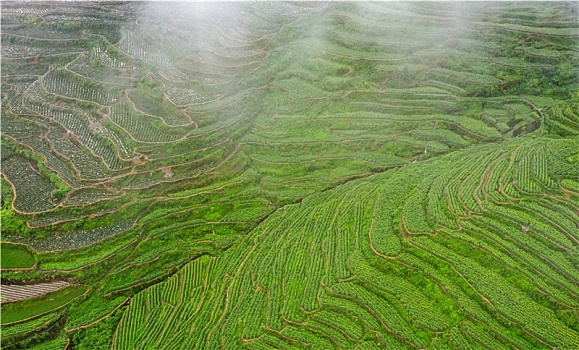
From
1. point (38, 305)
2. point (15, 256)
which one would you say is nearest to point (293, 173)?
point (38, 305)

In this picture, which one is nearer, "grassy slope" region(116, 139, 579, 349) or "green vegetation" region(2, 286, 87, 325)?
"grassy slope" region(116, 139, 579, 349)

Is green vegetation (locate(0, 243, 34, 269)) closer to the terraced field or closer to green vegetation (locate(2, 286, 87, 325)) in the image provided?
the terraced field

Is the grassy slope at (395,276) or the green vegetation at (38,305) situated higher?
the grassy slope at (395,276)

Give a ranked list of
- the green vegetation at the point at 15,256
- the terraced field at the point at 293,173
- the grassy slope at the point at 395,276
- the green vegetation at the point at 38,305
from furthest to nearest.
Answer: the green vegetation at the point at 15,256 < the green vegetation at the point at 38,305 < the terraced field at the point at 293,173 < the grassy slope at the point at 395,276

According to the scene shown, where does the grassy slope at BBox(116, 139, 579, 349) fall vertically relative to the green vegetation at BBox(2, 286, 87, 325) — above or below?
above

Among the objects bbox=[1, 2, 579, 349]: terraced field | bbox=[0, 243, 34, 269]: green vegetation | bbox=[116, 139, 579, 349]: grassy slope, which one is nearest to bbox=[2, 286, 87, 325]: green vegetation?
bbox=[1, 2, 579, 349]: terraced field

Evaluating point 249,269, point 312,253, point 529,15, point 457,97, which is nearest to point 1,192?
point 249,269

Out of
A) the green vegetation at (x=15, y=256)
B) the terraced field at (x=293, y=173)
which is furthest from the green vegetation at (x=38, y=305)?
the green vegetation at (x=15, y=256)

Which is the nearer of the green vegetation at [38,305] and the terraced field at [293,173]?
the terraced field at [293,173]

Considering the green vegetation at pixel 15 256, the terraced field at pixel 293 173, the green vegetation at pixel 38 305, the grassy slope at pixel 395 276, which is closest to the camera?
the grassy slope at pixel 395 276

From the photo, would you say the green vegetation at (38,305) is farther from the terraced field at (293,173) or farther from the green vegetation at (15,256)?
the green vegetation at (15,256)
